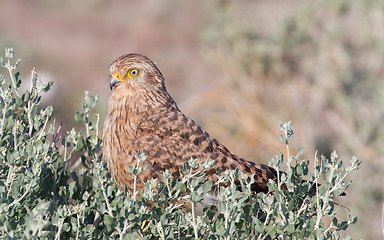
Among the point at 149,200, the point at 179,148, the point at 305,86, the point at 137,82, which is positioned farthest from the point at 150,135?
the point at 305,86

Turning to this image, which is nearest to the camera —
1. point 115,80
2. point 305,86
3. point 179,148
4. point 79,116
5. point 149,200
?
point 149,200

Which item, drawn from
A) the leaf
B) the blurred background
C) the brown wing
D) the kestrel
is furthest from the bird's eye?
the blurred background

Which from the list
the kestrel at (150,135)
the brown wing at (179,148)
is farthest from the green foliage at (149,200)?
the brown wing at (179,148)

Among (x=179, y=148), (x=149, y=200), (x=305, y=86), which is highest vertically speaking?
(x=305, y=86)

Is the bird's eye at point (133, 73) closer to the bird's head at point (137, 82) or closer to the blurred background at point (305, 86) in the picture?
the bird's head at point (137, 82)

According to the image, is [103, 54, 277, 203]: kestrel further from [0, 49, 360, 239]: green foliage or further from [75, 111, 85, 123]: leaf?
[0, 49, 360, 239]: green foliage

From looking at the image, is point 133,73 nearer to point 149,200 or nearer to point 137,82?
point 137,82

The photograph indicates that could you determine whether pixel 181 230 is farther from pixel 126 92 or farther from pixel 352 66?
pixel 352 66

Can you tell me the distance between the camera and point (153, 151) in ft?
13.1

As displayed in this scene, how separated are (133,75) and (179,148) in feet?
2.74

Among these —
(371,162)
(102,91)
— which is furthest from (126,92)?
(102,91)

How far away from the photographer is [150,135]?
4082 mm

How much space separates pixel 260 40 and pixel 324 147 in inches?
79.4

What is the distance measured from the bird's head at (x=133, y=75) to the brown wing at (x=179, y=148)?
325mm
